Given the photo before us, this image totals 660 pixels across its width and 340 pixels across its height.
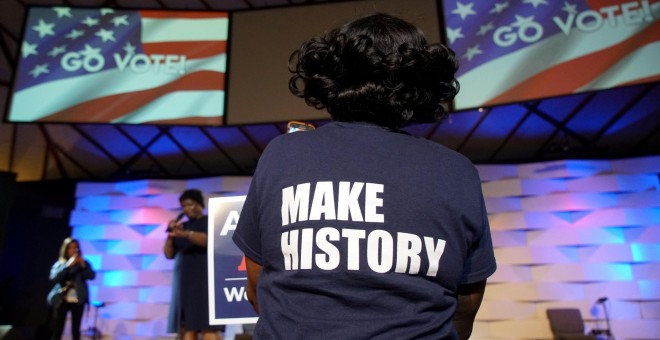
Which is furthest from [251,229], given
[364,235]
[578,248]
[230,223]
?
[578,248]

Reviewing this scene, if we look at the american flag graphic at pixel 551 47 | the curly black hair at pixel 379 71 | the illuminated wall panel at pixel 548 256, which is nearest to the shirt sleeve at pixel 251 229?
the curly black hair at pixel 379 71

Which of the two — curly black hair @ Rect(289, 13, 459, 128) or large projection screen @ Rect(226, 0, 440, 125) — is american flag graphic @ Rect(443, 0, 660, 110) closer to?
Answer: large projection screen @ Rect(226, 0, 440, 125)

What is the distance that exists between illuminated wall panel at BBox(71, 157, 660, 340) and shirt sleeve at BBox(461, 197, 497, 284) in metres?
5.46

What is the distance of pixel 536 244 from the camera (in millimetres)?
5816

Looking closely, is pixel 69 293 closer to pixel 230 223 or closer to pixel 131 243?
pixel 131 243

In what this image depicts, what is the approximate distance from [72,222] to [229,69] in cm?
417

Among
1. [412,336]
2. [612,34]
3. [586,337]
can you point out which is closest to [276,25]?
[612,34]

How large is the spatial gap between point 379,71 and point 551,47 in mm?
3542

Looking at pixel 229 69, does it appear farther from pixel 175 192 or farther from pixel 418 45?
pixel 418 45

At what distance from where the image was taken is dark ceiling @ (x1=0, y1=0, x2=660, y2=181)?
5844 millimetres

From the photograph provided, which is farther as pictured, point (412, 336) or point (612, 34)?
point (612, 34)

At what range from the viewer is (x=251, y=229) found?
794 mm

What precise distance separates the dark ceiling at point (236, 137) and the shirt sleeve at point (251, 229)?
482cm

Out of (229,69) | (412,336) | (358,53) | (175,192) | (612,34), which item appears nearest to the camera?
(412,336)
